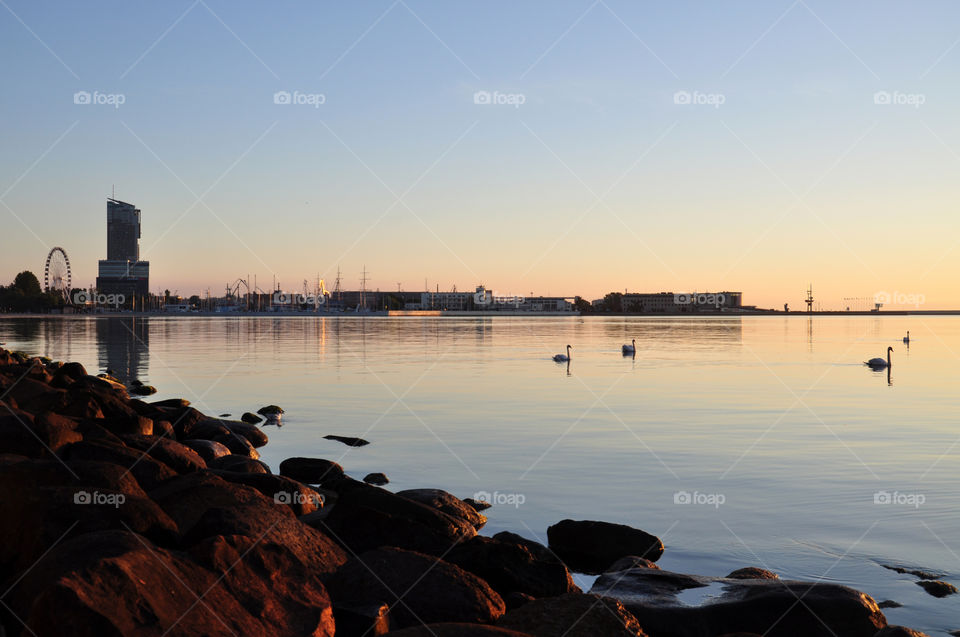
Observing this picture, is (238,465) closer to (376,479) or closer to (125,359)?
(376,479)

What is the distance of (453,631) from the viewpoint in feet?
19.8

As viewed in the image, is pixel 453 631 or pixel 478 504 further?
pixel 478 504

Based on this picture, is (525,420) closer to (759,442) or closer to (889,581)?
(759,442)

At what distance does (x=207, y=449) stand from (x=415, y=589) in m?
8.41

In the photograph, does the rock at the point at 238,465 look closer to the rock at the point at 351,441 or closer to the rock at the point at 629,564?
the rock at the point at 629,564

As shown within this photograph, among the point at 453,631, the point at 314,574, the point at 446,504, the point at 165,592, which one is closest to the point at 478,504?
the point at 446,504

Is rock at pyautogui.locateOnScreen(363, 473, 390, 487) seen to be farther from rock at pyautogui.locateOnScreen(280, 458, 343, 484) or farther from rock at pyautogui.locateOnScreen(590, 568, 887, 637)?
rock at pyautogui.locateOnScreen(590, 568, 887, 637)

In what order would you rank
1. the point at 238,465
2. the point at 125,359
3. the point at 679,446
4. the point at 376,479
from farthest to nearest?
the point at 125,359 → the point at 679,446 → the point at 376,479 → the point at 238,465

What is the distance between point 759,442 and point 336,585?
1518 cm

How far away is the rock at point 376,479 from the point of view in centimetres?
1551

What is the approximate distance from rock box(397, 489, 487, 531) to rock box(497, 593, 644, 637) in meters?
4.28

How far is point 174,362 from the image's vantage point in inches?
1806

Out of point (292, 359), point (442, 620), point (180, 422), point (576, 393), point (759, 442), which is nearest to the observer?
point (442, 620)

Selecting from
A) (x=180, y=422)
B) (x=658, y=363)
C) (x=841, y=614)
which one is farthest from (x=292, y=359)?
(x=841, y=614)
